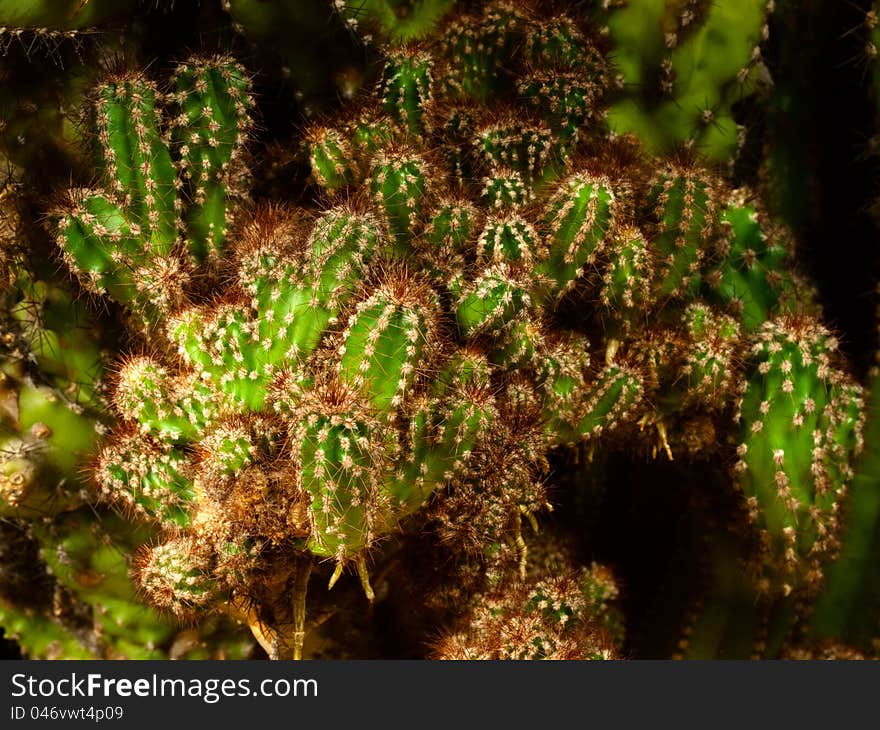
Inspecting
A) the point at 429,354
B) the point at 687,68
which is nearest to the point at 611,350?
the point at 429,354

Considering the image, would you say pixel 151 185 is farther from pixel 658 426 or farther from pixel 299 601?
pixel 658 426

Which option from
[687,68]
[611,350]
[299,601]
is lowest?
[299,601]

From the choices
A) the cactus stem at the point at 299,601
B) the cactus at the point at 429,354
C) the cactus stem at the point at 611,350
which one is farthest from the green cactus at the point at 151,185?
the cactus stem at the point at 611,350

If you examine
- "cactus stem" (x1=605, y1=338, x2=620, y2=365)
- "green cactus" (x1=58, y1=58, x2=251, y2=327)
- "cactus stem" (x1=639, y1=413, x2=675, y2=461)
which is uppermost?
"green cactus" (x1=58, y1=58, x2=251, y2=327)

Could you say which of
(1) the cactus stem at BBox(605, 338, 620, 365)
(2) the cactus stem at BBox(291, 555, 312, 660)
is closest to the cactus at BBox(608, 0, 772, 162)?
(1) the cactus stem at BBox(605, 338, 620, 365)

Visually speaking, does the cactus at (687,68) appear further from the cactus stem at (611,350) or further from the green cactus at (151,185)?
the green cactus at (151,185)

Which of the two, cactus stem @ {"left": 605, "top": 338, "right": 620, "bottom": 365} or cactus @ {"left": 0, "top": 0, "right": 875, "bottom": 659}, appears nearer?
cactus @ {"left": 0, "top": 0, "right": 875, "bottom": 659}

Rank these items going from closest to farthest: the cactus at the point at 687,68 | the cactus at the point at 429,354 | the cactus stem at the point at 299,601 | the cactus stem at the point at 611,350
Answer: the cactus at the point at 429,354, the cactus stem at the point at 299,601, the cactus stem at the point at 611,350, the cactus at the point at 687,68

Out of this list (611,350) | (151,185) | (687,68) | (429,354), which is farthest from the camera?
(687,68)

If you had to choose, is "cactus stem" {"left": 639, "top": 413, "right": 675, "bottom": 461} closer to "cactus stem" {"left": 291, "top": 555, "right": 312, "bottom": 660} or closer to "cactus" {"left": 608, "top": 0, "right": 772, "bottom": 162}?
"cactus" {"left": 608, "top": 0, "right": 772, "bottom": 162}

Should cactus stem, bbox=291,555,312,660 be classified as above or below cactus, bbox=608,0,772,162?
below

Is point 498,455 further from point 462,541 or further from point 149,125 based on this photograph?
point 149,125

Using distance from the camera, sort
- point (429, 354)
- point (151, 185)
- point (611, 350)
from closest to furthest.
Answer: point (429, 354)
point (151, 185)
point (611, 350)
